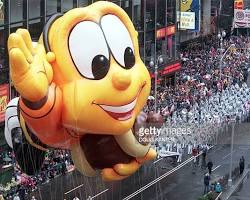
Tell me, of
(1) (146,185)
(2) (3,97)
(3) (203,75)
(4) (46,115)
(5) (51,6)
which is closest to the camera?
(4) (46,115)

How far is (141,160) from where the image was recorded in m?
12.5

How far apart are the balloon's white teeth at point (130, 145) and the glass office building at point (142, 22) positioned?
Result: 49.0ft

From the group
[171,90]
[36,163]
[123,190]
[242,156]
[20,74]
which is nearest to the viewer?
[20,74]

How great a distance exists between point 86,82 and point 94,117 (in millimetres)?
625

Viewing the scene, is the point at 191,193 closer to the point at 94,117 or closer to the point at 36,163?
the point at 36,163

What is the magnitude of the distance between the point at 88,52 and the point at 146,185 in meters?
12.9

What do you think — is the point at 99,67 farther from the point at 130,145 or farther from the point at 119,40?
the point at 130,145

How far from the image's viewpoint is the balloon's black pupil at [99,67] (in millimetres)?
11078

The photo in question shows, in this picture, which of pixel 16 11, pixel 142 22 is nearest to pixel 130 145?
pixel 16 11

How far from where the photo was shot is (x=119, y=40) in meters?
11.5

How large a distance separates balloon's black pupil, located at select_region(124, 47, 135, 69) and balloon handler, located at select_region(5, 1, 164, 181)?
0.7 inches

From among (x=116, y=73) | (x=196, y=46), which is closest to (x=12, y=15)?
(x=116, y=73)

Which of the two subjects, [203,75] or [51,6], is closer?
[51,6]

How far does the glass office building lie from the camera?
1047 inches
